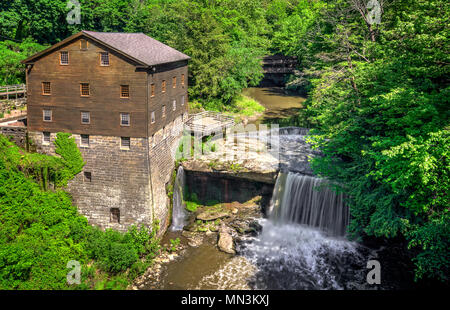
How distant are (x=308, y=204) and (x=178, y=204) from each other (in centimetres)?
1187

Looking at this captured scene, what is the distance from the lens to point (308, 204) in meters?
32.1

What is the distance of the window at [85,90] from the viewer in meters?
29.5

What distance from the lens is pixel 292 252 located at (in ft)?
96.8

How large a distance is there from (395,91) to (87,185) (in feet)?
78.7

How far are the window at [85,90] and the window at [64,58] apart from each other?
2075 millimetres

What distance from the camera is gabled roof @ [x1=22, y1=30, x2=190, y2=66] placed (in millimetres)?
28019

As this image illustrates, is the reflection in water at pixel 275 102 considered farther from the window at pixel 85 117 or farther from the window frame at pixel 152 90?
the window at pixel 85 117

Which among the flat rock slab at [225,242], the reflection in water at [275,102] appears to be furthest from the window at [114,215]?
the reflection in water at [275,102]

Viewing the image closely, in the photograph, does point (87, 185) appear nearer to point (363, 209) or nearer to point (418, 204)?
point (363, 209)

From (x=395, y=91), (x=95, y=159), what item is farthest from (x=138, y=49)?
(x=395, y=91)

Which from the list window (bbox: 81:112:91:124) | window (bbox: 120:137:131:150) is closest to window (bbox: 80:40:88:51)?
window (bbox: 81:112:91:124)

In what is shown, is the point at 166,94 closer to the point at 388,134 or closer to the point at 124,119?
the point at 124,119

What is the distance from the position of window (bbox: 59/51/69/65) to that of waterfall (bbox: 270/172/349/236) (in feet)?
64.7

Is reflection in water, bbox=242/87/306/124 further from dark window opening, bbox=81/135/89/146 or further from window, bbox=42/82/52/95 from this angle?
window, bbox=42/82/52/95
